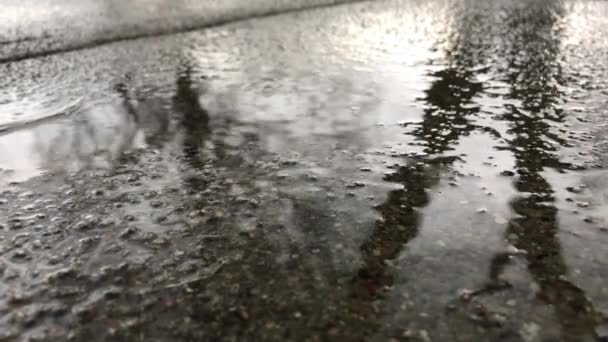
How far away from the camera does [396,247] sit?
150 centimetres

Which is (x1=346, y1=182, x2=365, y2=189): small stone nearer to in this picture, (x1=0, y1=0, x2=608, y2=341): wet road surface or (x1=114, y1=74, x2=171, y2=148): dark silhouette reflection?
(x1=0, y1=0, x2=608, y2=341): wet road surface

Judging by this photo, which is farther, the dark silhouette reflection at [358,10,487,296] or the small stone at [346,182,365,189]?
the small stone at [346,182,365,189]

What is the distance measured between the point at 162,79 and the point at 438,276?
233 centimetres

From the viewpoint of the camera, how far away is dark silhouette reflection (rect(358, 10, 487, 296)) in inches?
57.7

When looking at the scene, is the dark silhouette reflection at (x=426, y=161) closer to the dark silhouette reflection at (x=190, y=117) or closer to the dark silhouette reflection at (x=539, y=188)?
the dark silhouette reflection at (x=539, y=188)

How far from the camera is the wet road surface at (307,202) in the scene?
1.26 m

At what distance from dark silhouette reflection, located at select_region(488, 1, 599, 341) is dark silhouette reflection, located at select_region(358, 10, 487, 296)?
217mm

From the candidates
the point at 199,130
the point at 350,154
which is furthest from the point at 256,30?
the point at 350,154

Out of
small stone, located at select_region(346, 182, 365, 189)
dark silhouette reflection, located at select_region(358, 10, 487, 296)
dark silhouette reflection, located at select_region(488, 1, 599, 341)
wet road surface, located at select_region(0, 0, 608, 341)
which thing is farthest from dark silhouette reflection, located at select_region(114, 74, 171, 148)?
dark silhouette reflection, located at select_region(488, 1, 599, 341)

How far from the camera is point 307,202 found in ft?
5.75

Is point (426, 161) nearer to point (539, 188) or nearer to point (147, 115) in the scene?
point (539, 188)

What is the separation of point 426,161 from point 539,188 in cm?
41

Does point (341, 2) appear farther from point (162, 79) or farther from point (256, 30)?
point (162, 79)

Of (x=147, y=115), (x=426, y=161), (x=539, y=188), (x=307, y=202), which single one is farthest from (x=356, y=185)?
(x=147, y=115)
